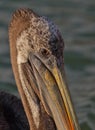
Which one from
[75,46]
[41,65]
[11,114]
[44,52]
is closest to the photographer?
[44,52]

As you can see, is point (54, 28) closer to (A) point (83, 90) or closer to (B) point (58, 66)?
(B) point (58, 66)

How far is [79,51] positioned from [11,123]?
10.6 feet

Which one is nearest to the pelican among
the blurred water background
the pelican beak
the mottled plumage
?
the pelican beak

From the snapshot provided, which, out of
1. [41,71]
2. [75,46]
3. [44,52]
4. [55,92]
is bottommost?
[75,46]

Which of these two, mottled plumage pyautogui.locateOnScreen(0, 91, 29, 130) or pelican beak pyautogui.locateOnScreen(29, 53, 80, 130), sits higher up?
pelican beak pyautogui.locateOnScreen(29, 53, 80, 130)

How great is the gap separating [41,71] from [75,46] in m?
4.13

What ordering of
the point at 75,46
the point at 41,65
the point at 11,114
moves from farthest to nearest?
the point at 75,46, the point at 11,114, the point at 41,65

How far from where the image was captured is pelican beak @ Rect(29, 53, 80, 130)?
23.1 feet

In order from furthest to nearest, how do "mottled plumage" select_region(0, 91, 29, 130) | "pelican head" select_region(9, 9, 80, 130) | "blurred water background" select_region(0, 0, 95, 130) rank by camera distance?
"blurred water background" select_region(0, 0, 95, 130) → "mottled plumage" select_region(0, 91, 29, 130) → "pelican head" select_region(9, 9, 80, 130)

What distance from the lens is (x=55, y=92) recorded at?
712 centimetres

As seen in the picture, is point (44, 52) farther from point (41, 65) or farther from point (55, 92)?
point (55, 92)

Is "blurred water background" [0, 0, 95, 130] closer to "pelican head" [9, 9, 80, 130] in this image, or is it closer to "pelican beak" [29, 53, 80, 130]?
"pelican head" [9, 9, 80, 130]

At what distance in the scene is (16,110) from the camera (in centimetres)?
834

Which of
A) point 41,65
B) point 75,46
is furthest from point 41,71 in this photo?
point 75,46
